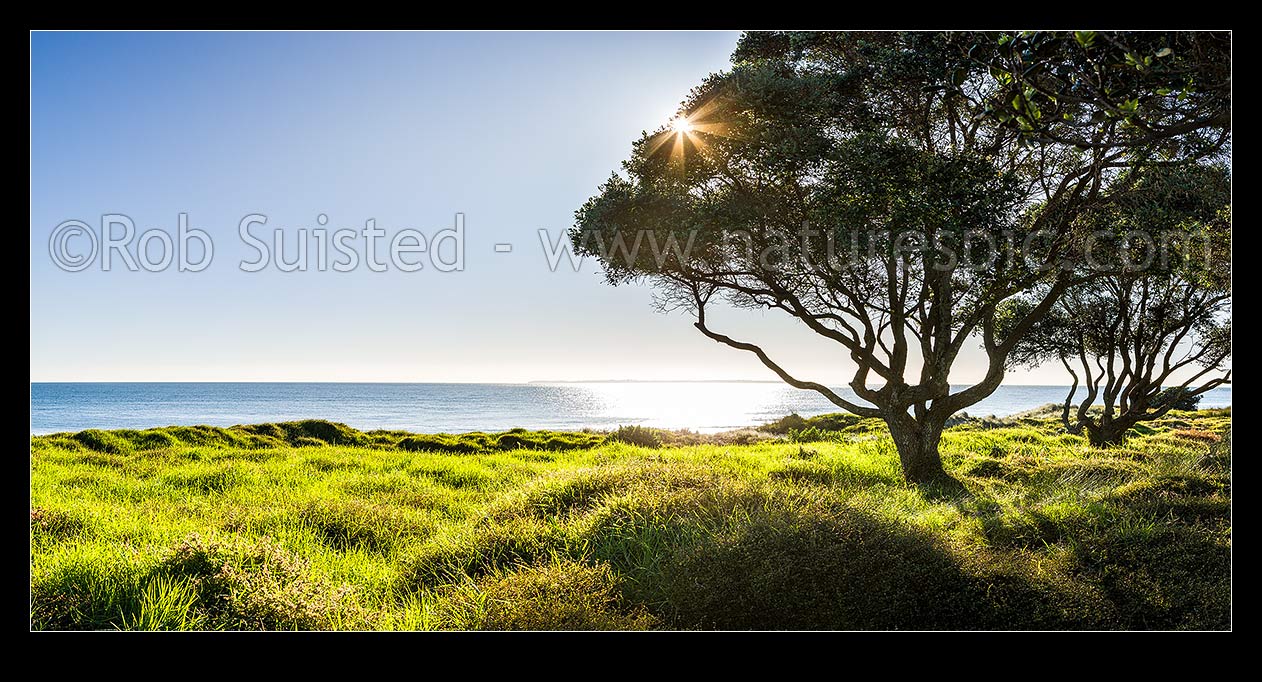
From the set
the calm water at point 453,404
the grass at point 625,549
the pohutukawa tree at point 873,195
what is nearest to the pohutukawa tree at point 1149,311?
the pohutukawa tree at point 873,195

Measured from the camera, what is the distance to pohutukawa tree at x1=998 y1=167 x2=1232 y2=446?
5.32 metres

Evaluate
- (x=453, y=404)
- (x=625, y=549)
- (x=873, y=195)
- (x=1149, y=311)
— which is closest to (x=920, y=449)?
(x=873, y=195)

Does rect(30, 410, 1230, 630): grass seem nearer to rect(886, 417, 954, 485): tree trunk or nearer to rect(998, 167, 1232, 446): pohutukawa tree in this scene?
rect(886, 417, 954, 485): tree trunk

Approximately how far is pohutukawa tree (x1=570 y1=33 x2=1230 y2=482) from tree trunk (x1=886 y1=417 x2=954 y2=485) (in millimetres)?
16

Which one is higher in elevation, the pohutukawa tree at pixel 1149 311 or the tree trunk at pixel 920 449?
the pohutukawa tree at pixel 1149 311

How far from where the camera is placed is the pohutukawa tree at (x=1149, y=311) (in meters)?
5.32

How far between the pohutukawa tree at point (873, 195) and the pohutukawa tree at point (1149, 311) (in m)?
0.38

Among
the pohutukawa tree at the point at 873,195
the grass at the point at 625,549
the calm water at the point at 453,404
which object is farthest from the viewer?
the calm water at the point at 453,404

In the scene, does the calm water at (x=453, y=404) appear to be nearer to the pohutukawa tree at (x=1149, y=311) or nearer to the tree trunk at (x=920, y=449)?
the pohutukawa tree at (x=1149, y=311)

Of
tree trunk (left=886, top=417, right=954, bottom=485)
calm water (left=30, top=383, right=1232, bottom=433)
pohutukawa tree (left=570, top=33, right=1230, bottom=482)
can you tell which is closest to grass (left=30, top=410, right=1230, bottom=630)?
tree trunk (left=886, top=417, right=954, bottom=485)

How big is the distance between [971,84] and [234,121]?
623 centimetres

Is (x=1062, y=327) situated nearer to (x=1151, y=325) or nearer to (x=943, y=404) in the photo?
(x=1151, y=325)

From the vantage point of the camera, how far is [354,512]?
5.16m
